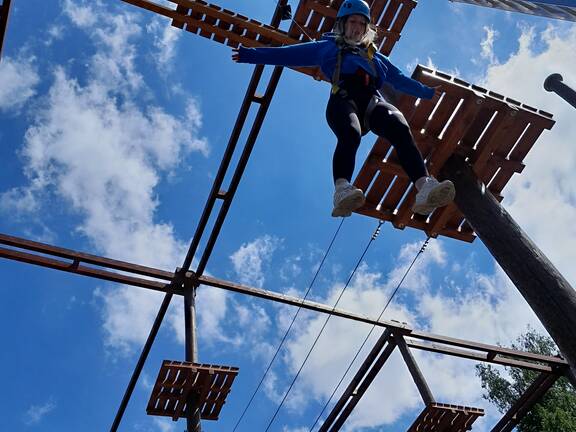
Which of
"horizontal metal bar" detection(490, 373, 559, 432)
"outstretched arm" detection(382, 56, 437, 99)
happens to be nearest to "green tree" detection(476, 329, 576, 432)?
"horizontal metal bar" detection(490, 373, 559, 432)

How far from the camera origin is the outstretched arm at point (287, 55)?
4512 mm

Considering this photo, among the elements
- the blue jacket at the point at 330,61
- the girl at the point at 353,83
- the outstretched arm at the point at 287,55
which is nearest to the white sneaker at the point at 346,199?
the girl at the point at 353,83

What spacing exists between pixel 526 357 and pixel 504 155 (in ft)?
17.6

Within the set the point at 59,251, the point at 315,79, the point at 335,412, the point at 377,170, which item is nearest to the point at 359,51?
the point at 377,170

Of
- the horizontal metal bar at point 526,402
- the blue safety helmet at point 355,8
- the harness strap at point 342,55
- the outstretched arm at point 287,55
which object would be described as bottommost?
the horizontal metal bar at point 526,402

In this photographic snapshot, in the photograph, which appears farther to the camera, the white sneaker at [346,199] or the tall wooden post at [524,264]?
the white sneaker at [346,199]

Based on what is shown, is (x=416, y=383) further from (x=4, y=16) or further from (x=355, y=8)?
(x=4, y=16)

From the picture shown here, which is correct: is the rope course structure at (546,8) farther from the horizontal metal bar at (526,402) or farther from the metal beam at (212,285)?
the horizontal metal bar at (526,402)

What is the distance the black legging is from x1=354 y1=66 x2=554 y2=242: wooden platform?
588 millimetres

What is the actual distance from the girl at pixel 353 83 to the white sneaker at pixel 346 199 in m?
0.11

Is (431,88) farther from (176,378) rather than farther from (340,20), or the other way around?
(176,378)

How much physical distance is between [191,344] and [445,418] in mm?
3712

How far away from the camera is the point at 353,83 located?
4543 millimetres

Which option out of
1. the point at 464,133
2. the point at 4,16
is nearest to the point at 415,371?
the point at 464,133
